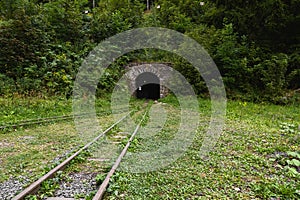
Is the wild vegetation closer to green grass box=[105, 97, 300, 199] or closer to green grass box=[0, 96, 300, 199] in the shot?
green grass box=[0, 96, 300, 199]

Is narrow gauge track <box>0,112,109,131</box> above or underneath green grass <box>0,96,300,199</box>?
above

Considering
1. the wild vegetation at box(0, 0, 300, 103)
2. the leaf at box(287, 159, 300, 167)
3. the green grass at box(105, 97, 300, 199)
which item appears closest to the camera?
the green grass at box(105, 97, 300, 199)

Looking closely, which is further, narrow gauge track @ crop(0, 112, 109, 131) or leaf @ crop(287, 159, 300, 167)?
narrow gauge track @ crop(0, 112, 109, 131)

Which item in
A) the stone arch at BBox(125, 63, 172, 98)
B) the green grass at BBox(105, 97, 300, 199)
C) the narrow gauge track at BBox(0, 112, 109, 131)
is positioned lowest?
the green grass at BBox(105, 97, 300, 199)

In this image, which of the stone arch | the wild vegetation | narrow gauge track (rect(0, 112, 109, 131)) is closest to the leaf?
narrow gauge track (rect(0, 112, 109, 131))

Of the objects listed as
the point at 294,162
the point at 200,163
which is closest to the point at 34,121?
the point at 200,163

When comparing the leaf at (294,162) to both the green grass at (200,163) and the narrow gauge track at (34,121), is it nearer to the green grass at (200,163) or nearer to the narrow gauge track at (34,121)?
the green grass at (200,163)

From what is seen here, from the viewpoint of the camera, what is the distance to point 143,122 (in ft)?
30.9

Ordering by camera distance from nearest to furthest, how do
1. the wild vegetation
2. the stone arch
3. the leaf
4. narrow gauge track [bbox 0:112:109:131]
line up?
the leaf, narrow gauge track [bbox 0:112:109:131], the wild vegetation, the stone arch

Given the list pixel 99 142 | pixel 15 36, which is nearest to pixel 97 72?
pixel 15 36

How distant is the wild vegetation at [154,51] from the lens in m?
13.8

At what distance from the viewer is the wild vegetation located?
13.8 m

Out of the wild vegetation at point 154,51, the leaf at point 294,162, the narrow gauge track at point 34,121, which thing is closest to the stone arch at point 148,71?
the wild vegetation at point 154,51

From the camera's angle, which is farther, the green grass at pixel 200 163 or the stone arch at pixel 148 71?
the stone arch at pixel 148 71
